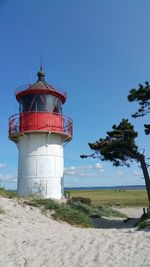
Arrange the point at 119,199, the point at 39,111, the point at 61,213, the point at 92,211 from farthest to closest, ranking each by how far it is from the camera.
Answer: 1. the point at 119,199
2. the point at 92,211
3. the point at 39,111
4. the point at 61,213

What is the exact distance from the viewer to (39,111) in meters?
21.0

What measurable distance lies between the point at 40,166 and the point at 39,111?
3265 millimetres

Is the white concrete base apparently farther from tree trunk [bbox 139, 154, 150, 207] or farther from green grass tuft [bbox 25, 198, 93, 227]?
tree trunk [bbox 139, 154, 150, 207]

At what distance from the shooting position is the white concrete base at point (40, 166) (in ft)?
70.1

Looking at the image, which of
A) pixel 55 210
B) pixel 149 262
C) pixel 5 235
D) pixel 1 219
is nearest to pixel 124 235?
pixel 149 262

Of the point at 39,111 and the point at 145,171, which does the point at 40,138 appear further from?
the point at 145,171

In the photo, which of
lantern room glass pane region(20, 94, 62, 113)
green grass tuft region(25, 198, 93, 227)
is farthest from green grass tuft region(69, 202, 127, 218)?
lantern room glass pane region(20, 94, 62, 113)

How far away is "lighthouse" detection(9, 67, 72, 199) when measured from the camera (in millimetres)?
21125

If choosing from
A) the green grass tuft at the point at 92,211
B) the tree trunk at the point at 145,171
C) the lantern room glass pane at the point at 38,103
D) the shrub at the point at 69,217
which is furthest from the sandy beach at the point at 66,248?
the tree trunk at the point at 145,171

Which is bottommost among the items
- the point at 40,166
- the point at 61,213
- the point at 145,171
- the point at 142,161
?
the point at 61,213

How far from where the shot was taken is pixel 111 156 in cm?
2398

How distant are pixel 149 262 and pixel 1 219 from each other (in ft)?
21.1

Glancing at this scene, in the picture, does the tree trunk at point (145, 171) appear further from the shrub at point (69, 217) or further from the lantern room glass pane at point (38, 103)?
the shrub at point (69, 217)

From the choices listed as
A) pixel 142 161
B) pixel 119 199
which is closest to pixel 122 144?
pixel 142 161
